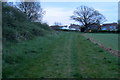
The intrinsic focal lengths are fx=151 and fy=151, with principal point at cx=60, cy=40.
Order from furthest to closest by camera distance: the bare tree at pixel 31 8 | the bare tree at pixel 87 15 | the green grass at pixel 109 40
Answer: the bare tree at pixel 87 15 < the bare tree at pixel 31 8 < the green grass at pixel 109 40

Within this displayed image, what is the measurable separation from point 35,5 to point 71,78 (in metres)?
19.7

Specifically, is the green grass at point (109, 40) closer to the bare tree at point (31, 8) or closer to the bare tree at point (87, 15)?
the bare tree at point (31, 8)

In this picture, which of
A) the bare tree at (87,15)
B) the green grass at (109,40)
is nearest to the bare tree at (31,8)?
the green grass at (109,40)

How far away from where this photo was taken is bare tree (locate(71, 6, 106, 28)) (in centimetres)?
5356

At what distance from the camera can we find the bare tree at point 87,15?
2109 inches

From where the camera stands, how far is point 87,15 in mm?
55750

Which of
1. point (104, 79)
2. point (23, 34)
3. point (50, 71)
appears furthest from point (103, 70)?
point (23, 34)

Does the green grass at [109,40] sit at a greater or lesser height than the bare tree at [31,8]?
lesser

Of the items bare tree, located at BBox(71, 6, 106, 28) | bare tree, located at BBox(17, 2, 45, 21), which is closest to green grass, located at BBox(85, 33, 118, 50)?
bare tree, located at BBox(17, 2, 45, 21)

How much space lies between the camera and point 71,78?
3.59 m

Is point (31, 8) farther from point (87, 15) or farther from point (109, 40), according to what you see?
point (87, 15)

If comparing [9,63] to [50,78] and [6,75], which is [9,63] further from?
[50,78]

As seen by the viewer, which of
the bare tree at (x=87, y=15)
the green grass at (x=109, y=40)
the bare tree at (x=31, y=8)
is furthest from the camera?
the bare tree at (x=87, y=15)

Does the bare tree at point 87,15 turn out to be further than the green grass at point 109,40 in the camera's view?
Yes
